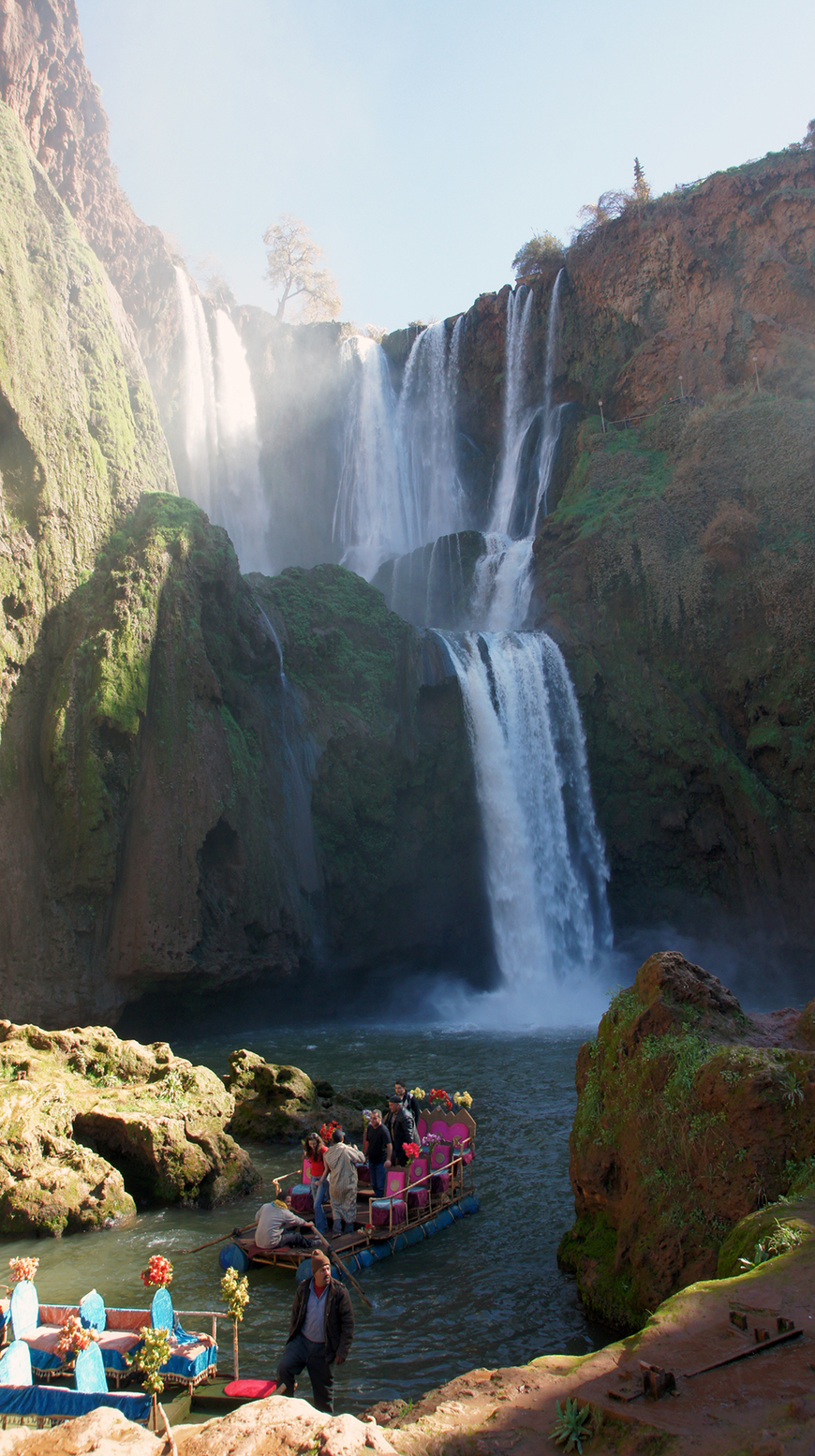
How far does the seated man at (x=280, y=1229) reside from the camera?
10094 mm

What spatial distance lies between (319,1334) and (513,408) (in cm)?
4130

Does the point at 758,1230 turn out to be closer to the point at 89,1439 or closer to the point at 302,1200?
the point at 89,1439

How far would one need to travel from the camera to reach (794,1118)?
7.36 meters

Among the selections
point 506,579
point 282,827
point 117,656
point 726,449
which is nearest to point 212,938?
point 282,827

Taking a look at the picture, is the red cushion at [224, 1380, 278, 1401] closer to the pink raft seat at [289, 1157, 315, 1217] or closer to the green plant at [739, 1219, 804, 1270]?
→ the green plant at [739, 1219, 804, 1270]

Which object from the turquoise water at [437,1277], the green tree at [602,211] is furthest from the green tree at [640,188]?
the turquoise water at [437,1277]

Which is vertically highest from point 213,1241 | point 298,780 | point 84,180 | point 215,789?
point 84,180

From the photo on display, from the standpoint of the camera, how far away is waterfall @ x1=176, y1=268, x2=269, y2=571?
43.8 metres

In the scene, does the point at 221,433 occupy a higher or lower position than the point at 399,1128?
higher

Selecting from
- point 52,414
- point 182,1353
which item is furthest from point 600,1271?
point 52,414

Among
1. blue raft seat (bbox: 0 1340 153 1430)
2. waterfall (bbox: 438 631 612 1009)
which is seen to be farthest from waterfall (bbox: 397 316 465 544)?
blue raft seat (bbox: 0 1340 153 1430)

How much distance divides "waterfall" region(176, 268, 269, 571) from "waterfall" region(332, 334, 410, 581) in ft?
14.0

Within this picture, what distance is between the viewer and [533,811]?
29.5 meters

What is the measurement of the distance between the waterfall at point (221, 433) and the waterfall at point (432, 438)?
24.9 ft
